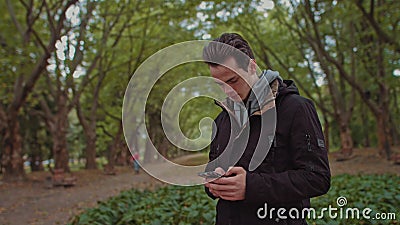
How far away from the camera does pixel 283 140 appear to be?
160 cm

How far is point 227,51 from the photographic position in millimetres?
1634

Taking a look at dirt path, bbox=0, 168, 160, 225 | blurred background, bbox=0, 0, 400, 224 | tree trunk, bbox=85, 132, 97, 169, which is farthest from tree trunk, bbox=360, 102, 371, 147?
dirt path, bbox=0, 168, 160, 225

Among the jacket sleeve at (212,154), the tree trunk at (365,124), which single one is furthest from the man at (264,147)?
the tree trunk at (365,124)

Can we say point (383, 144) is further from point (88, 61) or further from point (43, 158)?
point (43, 158)

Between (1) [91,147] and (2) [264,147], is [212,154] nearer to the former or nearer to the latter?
(2) [264,147]

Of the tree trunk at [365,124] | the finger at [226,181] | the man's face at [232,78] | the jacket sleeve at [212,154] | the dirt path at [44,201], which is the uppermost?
the tree trunk at [365,124]

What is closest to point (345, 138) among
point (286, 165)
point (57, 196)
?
point (57, 196)

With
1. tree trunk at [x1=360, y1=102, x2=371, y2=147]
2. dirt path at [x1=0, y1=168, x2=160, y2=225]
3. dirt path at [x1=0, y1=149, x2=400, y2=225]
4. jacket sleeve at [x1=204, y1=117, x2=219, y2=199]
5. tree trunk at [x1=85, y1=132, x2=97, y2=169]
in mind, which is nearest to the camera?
jacket sleeve at [x1=204, y1=117, x2=219, y2=199]

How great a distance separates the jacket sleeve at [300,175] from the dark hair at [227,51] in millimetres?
332

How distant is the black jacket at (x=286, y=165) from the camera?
1.53 metres

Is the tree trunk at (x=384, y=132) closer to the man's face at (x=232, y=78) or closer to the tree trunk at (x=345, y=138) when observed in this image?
the tree trunk at (x=345, y=138)

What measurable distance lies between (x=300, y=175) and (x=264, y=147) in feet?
0.65

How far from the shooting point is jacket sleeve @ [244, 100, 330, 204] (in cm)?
152

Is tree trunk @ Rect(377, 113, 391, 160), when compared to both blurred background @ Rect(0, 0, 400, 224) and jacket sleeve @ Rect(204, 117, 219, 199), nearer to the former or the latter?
blurred background @ Rect(0, 0, 400, 224)
